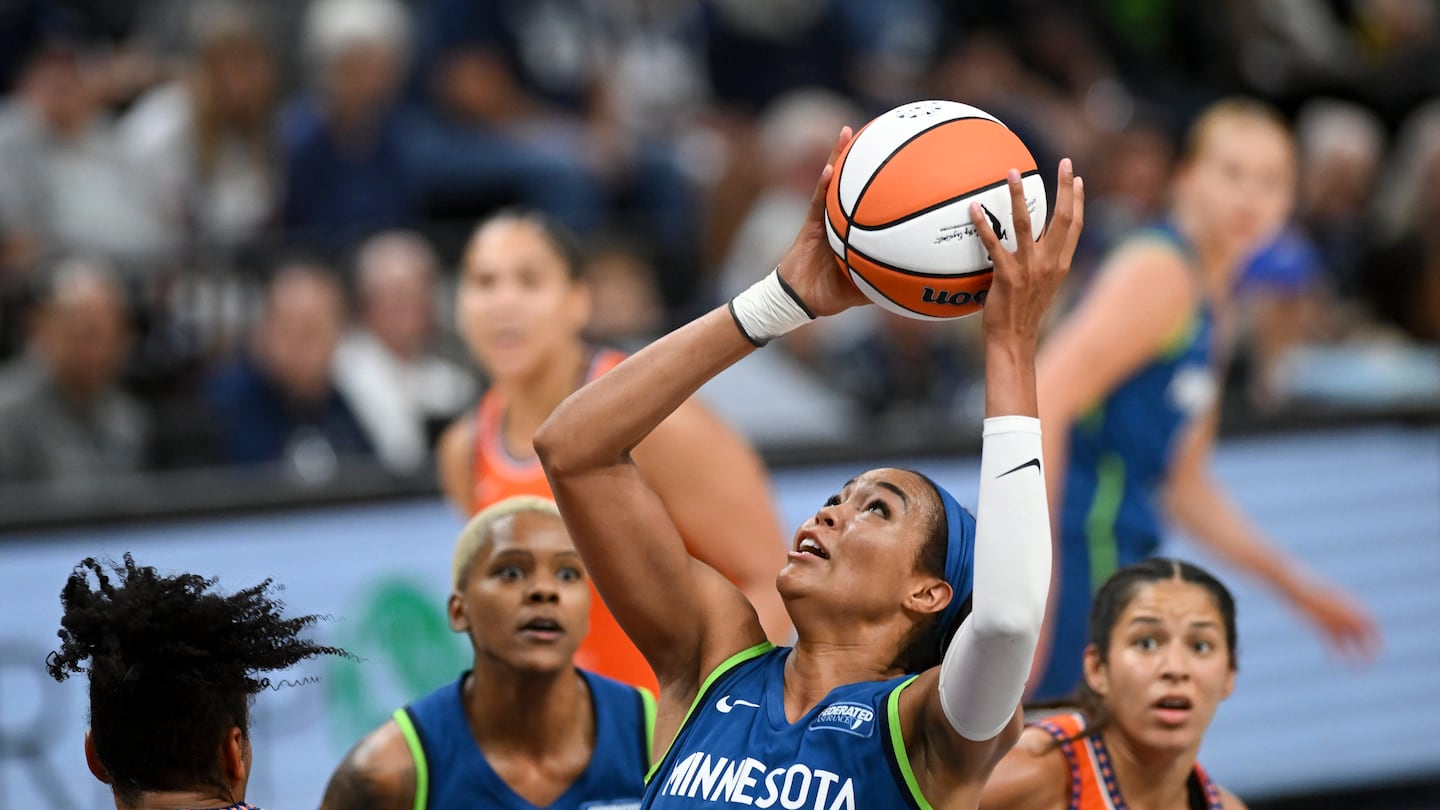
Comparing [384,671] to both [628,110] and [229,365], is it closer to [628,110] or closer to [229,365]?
[229,365]

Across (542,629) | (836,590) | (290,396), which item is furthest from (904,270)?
(290,396)

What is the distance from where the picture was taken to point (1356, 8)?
13312 mm

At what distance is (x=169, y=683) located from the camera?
9.78 ft

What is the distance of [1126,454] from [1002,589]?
9.52ft

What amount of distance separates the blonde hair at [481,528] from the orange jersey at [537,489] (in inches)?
16.5

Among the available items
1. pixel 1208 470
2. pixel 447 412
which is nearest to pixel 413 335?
pixel 447 412

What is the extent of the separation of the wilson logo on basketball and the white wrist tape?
0.21 meters

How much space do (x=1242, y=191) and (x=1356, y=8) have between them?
8.49 m

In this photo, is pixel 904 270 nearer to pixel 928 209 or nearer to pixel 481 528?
pixel 928 209

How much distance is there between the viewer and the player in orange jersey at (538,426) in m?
4.35

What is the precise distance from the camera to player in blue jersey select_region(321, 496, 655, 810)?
3805 mm

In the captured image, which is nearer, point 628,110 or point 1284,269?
point 1284,269

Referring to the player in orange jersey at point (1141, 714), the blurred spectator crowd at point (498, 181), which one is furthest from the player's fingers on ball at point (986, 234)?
the blurred spectator crowd at point (498, 181)

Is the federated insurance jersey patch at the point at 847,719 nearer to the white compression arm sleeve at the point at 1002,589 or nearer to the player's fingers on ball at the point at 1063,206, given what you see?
the white compression arm sleeve at the point at 1002,589
